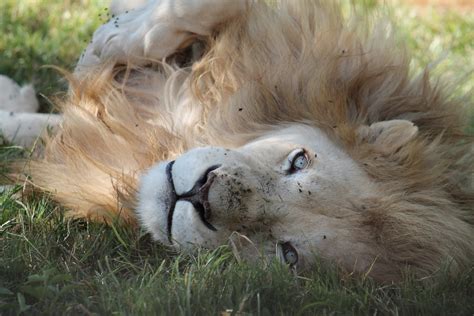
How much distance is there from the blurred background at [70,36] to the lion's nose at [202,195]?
1.36 metres

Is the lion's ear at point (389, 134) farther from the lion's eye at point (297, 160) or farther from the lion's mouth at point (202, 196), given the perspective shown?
the lion's mouth at point (202, 196)

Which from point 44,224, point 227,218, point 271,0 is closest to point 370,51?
point 271,0

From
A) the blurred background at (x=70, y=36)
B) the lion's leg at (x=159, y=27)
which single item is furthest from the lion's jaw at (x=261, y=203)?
the blurred background at (x=70, y=36)

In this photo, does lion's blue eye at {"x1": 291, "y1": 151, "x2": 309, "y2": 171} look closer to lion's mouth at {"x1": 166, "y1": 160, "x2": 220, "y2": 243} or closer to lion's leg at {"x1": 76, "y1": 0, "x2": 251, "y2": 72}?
lion's mouth at {"x1": 166, "y1": 160, "x2": 220, "y2": 243}

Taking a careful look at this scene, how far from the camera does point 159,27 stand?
3.78m

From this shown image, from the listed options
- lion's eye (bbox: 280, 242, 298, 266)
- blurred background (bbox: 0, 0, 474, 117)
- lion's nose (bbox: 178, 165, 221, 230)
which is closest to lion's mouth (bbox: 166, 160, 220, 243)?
lion's nose (bbox: 178, 165, 221, 230)

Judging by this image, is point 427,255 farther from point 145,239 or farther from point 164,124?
point 164,124

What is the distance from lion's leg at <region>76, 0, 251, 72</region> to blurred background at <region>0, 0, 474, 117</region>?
329 millimetres

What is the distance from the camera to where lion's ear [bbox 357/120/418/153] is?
3.20 meters

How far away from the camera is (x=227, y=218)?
2.83 meters

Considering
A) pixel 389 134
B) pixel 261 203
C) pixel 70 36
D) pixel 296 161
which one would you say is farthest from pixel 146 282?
pixel 70 36

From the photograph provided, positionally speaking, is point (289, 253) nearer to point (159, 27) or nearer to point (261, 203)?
point (261, 203)

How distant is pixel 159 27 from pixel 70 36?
154 cm

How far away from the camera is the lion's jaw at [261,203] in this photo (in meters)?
2.83
